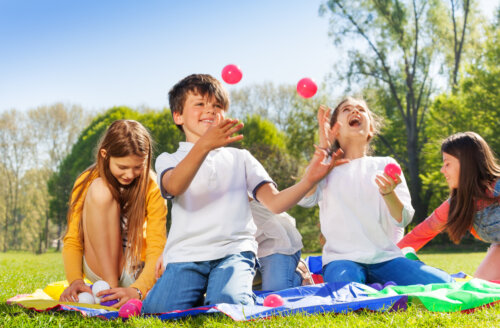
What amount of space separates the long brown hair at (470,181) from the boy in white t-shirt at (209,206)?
87.8 inches

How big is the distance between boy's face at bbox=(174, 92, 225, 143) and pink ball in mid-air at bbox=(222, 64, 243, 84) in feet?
2.18

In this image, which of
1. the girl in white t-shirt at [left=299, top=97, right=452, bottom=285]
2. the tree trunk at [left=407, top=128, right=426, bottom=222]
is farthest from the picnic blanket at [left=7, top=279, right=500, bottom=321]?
the tree trunk at [left=407, top=128, right=426, bottom=222]

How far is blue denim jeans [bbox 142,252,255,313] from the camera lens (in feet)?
11.2

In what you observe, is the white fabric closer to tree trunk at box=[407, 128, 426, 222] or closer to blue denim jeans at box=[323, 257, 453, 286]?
blue denim jeans at box=[323, 257, 453, 286]

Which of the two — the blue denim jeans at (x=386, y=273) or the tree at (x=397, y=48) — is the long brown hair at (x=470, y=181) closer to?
the blue denim jeans at (x=386, y=273)

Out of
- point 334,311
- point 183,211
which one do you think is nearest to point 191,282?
point 183,211

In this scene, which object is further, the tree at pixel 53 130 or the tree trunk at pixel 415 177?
the tree at pixel 53 130

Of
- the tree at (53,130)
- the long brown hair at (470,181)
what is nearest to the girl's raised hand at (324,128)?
the long brown hair at (470,181)

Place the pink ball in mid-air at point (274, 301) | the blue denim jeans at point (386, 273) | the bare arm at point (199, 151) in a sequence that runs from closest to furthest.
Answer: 1. the bare arm at point (199, 151)
2. the pink ball in mid-air at point (274, 301)
3. the blue denim jeans at point (386, 273)

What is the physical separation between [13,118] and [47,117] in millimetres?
2054

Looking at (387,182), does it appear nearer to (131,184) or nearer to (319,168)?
(319,168)

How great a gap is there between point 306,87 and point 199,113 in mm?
1298

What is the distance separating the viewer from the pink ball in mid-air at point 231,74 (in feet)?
14.9

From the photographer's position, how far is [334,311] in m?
3.22
